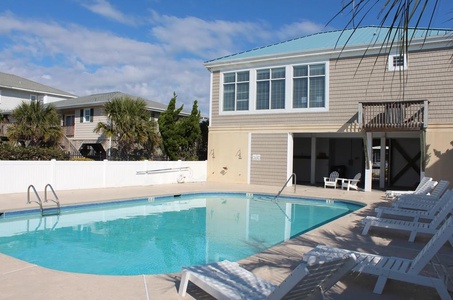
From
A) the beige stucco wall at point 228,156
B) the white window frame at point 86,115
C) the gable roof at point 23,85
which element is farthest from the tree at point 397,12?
the gable roof at point 23,85

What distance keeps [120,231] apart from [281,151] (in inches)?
435

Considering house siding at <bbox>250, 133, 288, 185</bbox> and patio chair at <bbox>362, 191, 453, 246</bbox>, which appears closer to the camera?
patio chair at <bbox>362, 191, 453, 246</bbox>

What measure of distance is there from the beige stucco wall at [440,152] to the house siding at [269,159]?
6.33m

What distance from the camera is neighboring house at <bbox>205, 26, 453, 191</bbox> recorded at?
1564 centimetres

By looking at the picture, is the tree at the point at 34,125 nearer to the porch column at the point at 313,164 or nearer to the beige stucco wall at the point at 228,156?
the beige stucco wall at the point at 228,156

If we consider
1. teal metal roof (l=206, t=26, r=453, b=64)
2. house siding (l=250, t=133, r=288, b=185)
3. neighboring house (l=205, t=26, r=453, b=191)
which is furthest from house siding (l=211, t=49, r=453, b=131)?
teal metal roof (l=206, t=26, r=453, b=64)

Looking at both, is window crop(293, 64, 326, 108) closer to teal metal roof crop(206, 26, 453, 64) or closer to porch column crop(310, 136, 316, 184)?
teal metal roof crop(206, 26, 453, 64)

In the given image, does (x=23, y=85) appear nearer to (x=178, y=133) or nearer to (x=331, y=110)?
(x=178, y=133)

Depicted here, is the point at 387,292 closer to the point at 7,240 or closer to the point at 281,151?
the point at 7,240

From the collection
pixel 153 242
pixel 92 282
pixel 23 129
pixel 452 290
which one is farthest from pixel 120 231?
pixel 23 129

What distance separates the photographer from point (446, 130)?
15.5m

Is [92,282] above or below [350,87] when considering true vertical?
below

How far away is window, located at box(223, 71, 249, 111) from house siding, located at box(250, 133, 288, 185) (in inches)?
72.6

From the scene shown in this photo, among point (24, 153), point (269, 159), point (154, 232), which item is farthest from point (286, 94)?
point (24, 153)
